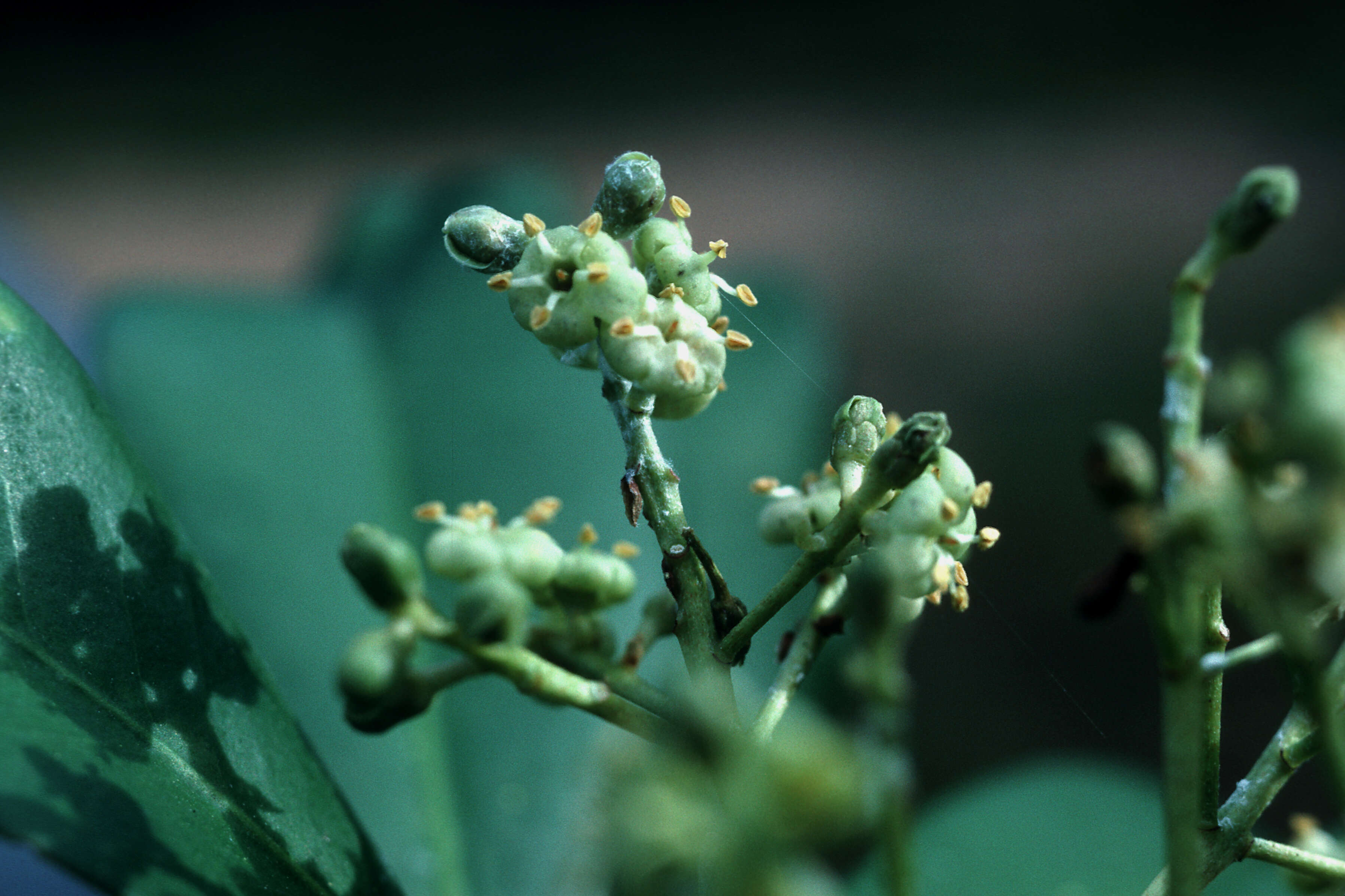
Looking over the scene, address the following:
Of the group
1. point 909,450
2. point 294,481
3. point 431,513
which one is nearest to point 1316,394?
point 909,450

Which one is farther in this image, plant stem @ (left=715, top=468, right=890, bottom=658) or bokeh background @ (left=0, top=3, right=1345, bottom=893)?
bokeh background @ (left=0, top=3, right=1345, bottom=893)

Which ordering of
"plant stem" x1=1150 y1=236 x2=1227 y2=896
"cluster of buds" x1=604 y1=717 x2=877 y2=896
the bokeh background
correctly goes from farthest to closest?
the bokeh background → "plant stem" x1=1150 y1=236 x2=1227 y2=896 → "cluster of buds" x1=604 y1=717 x2=877 y2=896

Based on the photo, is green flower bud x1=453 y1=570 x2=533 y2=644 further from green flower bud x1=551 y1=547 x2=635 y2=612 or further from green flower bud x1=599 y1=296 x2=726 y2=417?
green flower bud x1=599 y1=296 x2=726 y2=417

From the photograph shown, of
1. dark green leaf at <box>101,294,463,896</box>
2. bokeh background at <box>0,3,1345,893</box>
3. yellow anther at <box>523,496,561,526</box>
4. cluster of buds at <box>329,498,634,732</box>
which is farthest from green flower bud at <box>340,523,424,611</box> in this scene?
bokeh background at <box>0,3,1345,893</box>

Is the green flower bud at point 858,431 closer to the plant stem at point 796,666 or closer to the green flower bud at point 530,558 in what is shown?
the plant stem at point 796,666

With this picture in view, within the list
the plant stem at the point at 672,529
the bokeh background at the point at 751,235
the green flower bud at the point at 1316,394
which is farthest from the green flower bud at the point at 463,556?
A: the bokeh background at the point at 751,235

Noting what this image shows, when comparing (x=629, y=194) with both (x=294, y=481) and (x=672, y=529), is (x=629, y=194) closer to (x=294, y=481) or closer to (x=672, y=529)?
(x=672, y=529)

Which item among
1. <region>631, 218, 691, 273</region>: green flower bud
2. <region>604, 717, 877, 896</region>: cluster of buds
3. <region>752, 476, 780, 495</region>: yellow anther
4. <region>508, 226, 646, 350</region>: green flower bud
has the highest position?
<region>631, 218, 691, 273</region>: green flower bud
